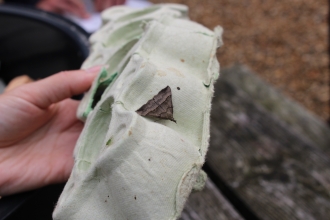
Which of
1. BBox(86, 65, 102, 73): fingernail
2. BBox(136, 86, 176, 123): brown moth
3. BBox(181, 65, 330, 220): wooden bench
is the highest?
BBox(136, 86, 176, 123): brown moth

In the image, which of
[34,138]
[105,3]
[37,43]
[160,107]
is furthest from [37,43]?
[160,107]

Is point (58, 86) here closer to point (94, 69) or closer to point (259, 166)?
point (94, 69)

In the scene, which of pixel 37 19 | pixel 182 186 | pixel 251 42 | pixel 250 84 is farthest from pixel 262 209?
pixel 251 42

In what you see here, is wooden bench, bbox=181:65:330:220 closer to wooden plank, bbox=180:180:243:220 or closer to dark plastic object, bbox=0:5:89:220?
wooden plank, bbox=180:180:243:220

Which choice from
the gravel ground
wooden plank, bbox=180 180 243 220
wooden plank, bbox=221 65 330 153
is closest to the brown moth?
wooden plank, bbox=180 180 243 220

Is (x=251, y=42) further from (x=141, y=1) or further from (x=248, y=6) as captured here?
(x=141, y=1)

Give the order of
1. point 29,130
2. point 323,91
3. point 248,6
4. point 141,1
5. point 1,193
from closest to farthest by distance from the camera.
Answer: point 1,193 < point 29,130 < point 141,1 < point 323,91 < point 248,6

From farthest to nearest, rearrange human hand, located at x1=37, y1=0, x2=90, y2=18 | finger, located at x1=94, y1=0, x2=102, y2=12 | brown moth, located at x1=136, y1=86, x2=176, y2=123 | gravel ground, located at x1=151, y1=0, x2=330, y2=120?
gravel ground, located at x1=151, y1=0, x2=330, y2=120 → finger, located at x1=94, y1=0, x2=102, y2=12 → human hand, located at x1=37, y1=0, x2=90, y2=18 → brown moth, located at x1=136, y1=86, x2=176, y2=123
